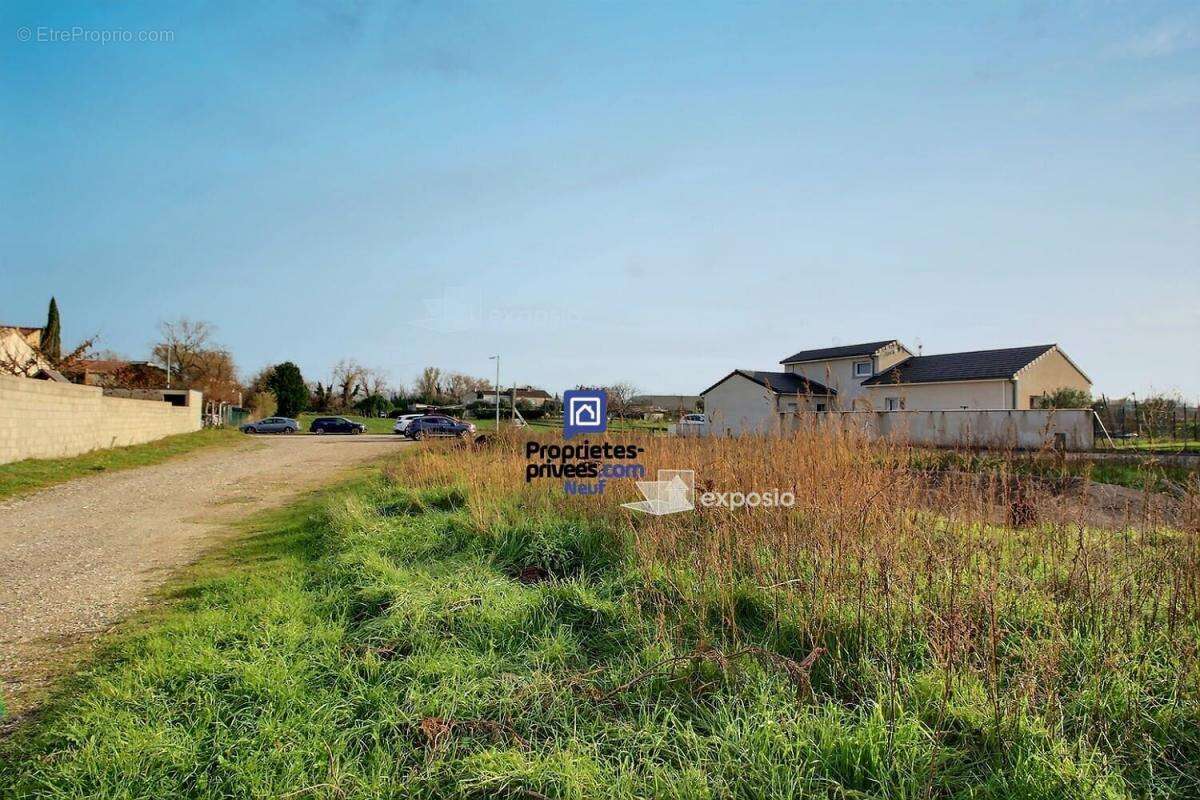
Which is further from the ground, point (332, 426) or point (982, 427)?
point (982, 427)

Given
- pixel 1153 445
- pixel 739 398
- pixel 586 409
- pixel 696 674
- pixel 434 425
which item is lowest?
pixel 696 674

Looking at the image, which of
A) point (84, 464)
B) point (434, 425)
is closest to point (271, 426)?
point (434, 425)

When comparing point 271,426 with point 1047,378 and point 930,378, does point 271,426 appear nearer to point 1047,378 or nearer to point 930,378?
point 930,378

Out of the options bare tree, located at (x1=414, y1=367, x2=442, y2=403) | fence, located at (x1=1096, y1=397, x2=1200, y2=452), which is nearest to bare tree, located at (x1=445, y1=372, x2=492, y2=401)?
bare tree, located at (x1=414, y1=367, x2=442, y2=403)

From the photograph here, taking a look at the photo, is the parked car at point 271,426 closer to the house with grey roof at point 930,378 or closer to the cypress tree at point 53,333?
the cypress tree at point 53,333

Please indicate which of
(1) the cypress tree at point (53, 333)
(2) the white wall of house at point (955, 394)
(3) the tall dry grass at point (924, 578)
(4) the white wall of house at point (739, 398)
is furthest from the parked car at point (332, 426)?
(3) the tall dry grass at point (924, 578)

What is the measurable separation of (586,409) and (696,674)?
6056 millimetres

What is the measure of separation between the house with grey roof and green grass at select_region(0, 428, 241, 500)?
59.3ft

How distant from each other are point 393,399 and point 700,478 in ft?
175

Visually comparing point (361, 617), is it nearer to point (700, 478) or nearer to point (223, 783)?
point (223, 783)

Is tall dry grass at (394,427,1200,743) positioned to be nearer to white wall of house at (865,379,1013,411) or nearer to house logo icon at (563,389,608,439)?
house logo icon at (563,389,608,439)

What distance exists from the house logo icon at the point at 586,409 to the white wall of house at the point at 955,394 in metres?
19.3

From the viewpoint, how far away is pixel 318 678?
309 cm

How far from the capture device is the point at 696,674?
2873mm
